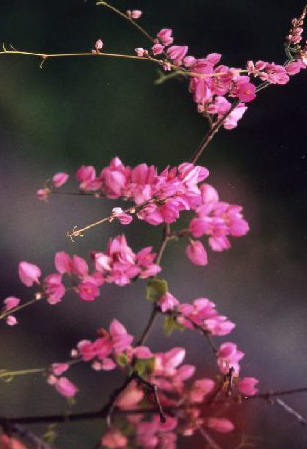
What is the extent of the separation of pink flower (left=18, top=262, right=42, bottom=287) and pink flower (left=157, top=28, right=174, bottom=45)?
45 centimetres

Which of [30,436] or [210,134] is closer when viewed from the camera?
[30,436]

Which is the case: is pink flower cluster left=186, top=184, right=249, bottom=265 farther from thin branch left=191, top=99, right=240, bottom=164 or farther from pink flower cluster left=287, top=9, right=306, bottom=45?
pink flower cluster left=287, top=9, right=306, bottom=45

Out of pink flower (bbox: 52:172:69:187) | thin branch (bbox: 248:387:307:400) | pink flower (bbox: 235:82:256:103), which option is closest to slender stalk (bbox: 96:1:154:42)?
pink flower (bbox: 235:82:256:103)

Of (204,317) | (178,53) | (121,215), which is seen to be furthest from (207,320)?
(178,53)

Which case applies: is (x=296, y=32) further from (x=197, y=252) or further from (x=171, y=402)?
(x=171, y=402)

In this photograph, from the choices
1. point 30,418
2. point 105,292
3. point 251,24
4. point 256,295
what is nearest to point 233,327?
point 256,295

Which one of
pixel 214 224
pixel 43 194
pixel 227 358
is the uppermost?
pixel 43 194

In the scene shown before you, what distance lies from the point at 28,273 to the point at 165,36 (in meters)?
0.47

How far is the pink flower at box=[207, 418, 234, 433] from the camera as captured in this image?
0.84m

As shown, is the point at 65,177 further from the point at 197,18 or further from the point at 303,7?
the point at 303,7

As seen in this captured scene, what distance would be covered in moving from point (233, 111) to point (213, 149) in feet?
0.24

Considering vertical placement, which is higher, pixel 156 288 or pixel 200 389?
pixel 156 288

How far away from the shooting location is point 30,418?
82 cm

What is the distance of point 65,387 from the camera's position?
0.84 m
